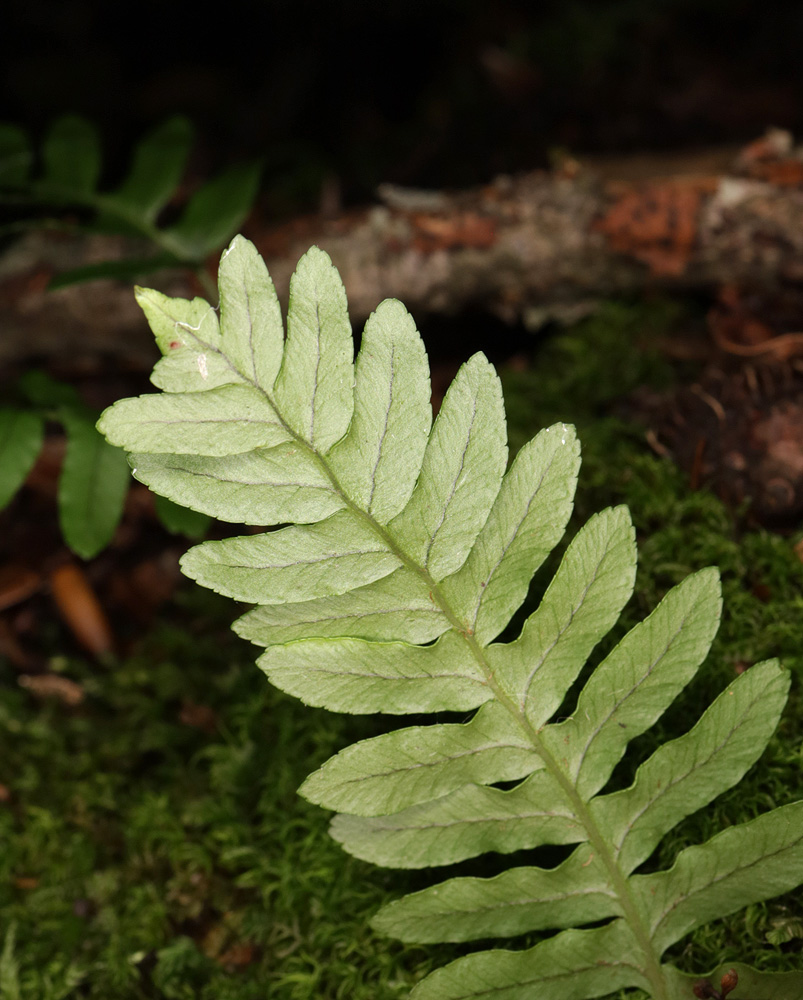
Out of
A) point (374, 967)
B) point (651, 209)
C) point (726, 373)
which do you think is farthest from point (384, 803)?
point (651, 209)

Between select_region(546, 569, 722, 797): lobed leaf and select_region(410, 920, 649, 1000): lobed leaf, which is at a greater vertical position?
select_region(546, 569, 722, 797): lobed leaf

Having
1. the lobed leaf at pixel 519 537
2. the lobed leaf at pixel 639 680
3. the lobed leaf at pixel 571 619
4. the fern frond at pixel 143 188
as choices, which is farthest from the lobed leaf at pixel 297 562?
the fern frond at pixel 143 188

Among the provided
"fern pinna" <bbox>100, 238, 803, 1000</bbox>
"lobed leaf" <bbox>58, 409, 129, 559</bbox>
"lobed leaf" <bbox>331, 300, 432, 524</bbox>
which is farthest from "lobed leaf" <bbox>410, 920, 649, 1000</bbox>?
"lobed leaf" <bbox>58, 409, 129, 559</bbox>

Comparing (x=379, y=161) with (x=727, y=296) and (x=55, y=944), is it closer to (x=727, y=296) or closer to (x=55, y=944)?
(x=727, y=296)

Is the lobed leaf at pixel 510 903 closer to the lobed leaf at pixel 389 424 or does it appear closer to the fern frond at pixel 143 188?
the lobed leaf at pixel 389 424

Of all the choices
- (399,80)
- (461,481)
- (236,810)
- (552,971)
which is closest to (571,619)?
(461,481)

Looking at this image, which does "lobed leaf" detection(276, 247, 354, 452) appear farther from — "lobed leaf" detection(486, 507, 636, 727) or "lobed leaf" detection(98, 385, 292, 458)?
"lobed leaf" detection(486, 507, 636, 727)
